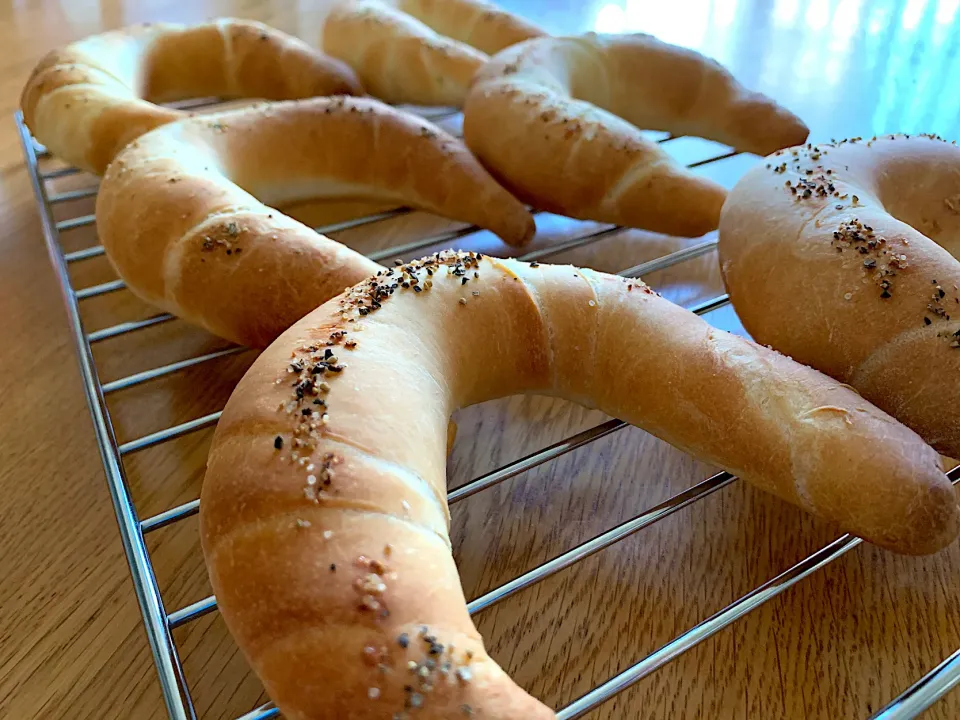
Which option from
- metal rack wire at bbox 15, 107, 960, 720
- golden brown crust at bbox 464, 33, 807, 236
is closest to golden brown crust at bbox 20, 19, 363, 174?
metal rack wire at bbox 15, 107, 960, 720

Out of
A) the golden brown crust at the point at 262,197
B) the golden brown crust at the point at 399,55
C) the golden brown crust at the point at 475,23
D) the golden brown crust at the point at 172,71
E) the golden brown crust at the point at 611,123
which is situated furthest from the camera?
the golden brown crust at the point at 475,23

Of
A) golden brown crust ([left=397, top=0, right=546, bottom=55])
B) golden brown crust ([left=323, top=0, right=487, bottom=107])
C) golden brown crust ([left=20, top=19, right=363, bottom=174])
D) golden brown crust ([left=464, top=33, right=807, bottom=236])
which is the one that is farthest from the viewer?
golden brown crust ([left=397, top=0, right=546, bottom=55])

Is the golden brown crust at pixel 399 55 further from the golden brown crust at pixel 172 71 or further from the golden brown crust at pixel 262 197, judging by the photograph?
the golden brown crust at pixel 262 197

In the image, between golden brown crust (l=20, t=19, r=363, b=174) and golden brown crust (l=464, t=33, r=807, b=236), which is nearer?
golden brown crust (l=464, t=33, r=807, b=236)

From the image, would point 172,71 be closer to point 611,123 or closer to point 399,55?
point 399,55

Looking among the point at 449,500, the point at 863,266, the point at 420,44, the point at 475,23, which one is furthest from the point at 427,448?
the point at 475,23

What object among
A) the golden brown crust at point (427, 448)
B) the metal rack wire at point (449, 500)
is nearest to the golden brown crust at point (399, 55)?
the metal rack wire at point (449, 500)

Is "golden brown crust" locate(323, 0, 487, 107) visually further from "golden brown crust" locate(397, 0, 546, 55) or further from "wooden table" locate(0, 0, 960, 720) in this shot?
"wooden table" locate(0, 0, 960, 720)
